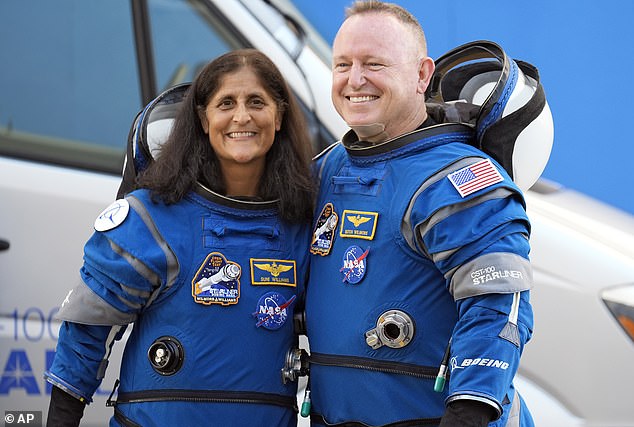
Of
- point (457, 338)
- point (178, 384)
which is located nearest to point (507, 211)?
A: point (457, 338)

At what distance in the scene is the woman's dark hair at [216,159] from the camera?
253cm

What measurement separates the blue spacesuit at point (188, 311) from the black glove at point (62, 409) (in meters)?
0.04

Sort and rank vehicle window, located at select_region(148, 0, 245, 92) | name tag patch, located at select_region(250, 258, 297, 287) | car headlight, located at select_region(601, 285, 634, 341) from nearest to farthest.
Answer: name tag patch, located at select_region(250, 258, 297, 287)
car headlight, located at select_region(601, 285, 634, 341)
vehicle window, located at select_region(148, 0, 245, 92)

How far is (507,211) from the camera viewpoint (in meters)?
2.18

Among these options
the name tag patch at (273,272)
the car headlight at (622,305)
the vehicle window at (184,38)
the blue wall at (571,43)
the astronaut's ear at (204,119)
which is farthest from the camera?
the blue wall at (571,43)

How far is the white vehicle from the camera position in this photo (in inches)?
126

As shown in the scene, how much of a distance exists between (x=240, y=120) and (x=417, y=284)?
618 millimetres

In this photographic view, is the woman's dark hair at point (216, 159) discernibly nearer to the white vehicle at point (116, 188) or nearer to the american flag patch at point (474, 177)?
the american flag patch at point (474, 177)

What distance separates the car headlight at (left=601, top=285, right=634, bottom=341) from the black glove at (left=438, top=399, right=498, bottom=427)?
120 centimetres

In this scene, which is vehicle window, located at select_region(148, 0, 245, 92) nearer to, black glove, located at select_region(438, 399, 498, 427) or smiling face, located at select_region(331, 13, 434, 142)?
smiling face, located at select_region(331, 13, 434, 142)

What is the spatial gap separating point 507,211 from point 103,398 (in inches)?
69.8

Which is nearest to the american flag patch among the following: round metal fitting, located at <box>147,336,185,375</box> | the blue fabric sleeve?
round metal fitting, located at <box>147,336,185,375</box>

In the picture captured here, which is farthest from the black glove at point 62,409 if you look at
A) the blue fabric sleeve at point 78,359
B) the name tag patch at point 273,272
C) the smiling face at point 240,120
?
the smiling face at point 240,120

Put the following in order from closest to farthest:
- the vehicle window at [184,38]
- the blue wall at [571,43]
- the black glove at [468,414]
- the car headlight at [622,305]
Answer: the black glove at [468,414]
the car headlight at [622,305]
the vehicle window at [184,38]
the blue wall at [571,43]
